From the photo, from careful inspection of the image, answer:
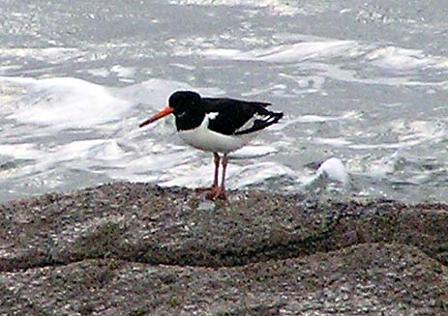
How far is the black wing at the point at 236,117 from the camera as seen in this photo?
492cm

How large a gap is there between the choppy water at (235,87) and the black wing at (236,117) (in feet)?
7.23

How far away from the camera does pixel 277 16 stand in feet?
39.0

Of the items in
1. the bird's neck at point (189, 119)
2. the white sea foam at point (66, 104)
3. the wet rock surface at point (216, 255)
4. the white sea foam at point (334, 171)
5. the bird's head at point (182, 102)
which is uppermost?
the bird's head at point (182, 102)

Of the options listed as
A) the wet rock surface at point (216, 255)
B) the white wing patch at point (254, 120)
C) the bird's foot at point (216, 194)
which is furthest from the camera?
the white wing patch at point (254, 120)

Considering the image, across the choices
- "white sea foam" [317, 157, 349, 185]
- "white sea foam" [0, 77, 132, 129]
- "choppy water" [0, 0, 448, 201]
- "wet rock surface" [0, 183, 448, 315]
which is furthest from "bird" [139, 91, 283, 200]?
"white sea foam" [0, 77, 132, 129]

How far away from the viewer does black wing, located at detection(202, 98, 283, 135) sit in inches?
194

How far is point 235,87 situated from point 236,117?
5.06 meters

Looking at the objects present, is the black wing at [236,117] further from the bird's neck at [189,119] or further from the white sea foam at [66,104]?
the white sea foam at [66,104]

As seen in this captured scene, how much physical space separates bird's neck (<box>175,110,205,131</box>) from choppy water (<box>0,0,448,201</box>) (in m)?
2.52

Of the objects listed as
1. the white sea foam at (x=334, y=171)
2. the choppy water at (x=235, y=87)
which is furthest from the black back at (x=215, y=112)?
the white sea foam at (x=334, y=171)

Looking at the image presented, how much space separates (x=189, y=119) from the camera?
192 inches

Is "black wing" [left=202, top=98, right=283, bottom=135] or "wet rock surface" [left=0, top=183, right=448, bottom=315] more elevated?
"black wing" [left=202, top=98, right=283, bottom=135]

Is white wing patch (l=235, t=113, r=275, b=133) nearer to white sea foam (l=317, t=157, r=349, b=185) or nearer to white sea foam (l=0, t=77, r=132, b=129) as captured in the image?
white sea foam (l=317, t=157, r=349, b=185)

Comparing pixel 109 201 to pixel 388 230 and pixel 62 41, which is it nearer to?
pixel 388 230
